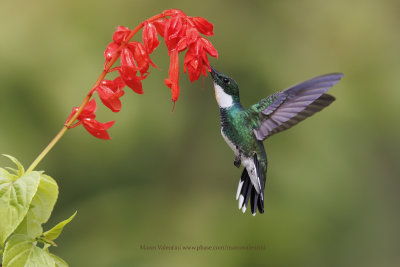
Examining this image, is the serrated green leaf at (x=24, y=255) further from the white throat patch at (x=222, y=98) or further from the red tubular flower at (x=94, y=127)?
the white throat patch at (x=222, y=98)

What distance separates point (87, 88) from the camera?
387 centimetres

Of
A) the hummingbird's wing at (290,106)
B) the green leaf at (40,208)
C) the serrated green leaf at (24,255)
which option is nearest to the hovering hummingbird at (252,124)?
the hummingbird's wing at (290,106)

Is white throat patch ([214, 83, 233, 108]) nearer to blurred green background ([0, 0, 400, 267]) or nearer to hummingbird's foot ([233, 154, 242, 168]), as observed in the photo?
hummingbird's foot ([233, 154, 242, 168])

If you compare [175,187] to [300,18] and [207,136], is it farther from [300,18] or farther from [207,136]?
[300,18]

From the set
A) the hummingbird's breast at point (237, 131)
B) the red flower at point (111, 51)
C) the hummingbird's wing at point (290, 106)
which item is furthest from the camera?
the hummingbird's breast at point (237, 131)

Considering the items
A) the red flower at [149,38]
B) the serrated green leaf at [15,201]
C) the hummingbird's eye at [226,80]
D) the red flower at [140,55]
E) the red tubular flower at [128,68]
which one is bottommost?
the serrated green leaf at [15,201]

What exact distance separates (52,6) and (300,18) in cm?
199

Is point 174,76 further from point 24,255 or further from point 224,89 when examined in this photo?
point 24,255

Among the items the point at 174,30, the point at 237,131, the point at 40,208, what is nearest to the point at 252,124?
the point at 237,131

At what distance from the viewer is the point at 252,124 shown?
206 cm

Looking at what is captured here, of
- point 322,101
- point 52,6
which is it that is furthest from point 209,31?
point 52,6

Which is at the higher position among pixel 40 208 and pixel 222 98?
pixel 222 98

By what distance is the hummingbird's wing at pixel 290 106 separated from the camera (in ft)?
5.74

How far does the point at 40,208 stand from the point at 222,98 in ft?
2.66
